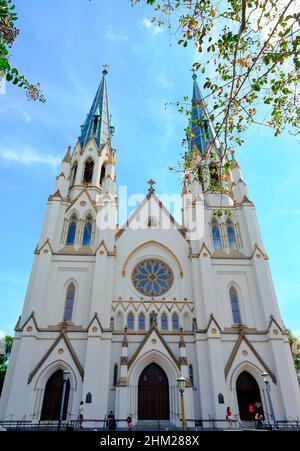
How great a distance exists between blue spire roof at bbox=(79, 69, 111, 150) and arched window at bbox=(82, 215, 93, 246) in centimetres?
899

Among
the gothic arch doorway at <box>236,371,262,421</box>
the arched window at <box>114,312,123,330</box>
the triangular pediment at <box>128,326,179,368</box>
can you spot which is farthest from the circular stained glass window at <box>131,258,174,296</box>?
the gothic arch doorway at <box>236,371,262,421</box>

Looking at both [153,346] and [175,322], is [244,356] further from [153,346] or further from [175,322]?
[153,346]

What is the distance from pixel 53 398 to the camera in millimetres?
17578

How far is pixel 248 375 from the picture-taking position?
736 inches

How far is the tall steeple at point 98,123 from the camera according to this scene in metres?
31.3

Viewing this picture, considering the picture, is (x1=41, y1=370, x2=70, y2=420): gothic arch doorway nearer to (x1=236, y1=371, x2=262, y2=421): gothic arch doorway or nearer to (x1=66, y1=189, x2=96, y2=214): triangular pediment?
(x1=236, y1=371, x2=262, y2=421): gothic arch doorway

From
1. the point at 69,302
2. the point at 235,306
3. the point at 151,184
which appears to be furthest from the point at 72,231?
the point at 235,306

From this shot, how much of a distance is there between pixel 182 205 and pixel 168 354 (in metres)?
14.4

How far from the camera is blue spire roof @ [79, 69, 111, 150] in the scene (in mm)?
31258

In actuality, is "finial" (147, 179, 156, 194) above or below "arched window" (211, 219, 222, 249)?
above
